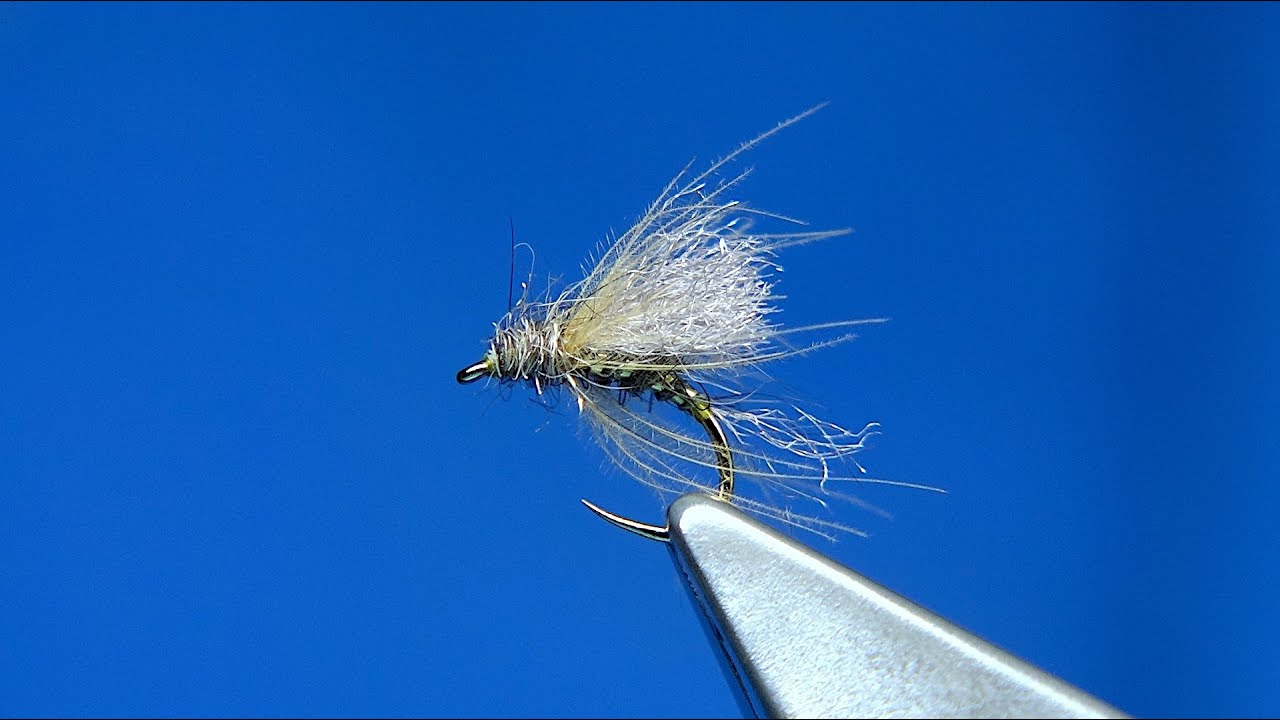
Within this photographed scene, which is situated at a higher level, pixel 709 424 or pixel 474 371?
pixel 474 371

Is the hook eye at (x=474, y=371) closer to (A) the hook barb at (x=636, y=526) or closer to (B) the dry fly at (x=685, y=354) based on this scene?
(B) the dry fly at (x=685, y=354)

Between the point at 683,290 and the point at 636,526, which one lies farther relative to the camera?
the point at 683,290

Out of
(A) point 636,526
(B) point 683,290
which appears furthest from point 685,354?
(A) point 636,526

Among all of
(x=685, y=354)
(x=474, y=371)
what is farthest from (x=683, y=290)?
(x=474, y=371)

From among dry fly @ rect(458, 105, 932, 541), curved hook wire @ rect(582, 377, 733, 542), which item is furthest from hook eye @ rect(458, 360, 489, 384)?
curved hook wire @ rect(582, 377, 733, 542)

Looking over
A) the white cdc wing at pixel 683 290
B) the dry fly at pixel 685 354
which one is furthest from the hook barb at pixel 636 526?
the white cdc wing at pixel 683 290

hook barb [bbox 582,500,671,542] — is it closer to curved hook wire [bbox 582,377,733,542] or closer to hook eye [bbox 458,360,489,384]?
curved hook wire [bbox 582,377,733,542]

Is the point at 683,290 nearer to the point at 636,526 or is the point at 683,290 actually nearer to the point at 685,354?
the point at 685,354

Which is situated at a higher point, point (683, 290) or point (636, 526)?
point (683, 290)

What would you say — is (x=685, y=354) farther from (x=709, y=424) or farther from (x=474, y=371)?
(x=474, y=371)
